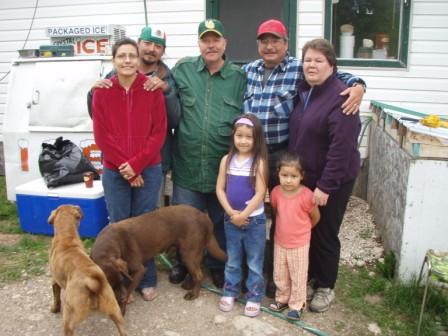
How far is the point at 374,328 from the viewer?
3.41 m

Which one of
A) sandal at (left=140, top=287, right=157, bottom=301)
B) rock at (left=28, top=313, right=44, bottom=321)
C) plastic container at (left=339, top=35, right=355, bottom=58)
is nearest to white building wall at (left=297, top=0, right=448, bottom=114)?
plastic container at (left=339, top=35, right=355, bottom=58)

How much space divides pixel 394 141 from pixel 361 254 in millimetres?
1197

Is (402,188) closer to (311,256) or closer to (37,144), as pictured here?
(311,256)

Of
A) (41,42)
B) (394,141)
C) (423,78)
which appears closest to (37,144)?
(41,42)

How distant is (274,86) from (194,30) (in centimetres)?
350

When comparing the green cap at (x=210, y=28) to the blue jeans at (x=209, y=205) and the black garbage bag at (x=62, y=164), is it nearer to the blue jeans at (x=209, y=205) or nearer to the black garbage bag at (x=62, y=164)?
the blue jeans at (x=209, y=205)

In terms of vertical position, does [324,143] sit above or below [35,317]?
above

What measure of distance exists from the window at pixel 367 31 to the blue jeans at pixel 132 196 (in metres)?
3.81

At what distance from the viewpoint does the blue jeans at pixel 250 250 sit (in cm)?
351

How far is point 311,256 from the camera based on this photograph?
3779 millimetres

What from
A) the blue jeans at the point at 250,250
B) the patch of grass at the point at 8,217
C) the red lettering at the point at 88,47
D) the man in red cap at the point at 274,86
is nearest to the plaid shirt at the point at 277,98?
the man in red cap at the point at 274,86

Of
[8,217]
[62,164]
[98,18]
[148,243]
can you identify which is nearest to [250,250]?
[148,243]

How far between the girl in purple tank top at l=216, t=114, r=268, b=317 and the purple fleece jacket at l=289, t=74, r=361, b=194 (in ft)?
1.02

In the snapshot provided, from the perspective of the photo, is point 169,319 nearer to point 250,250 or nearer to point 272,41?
point 250,250
